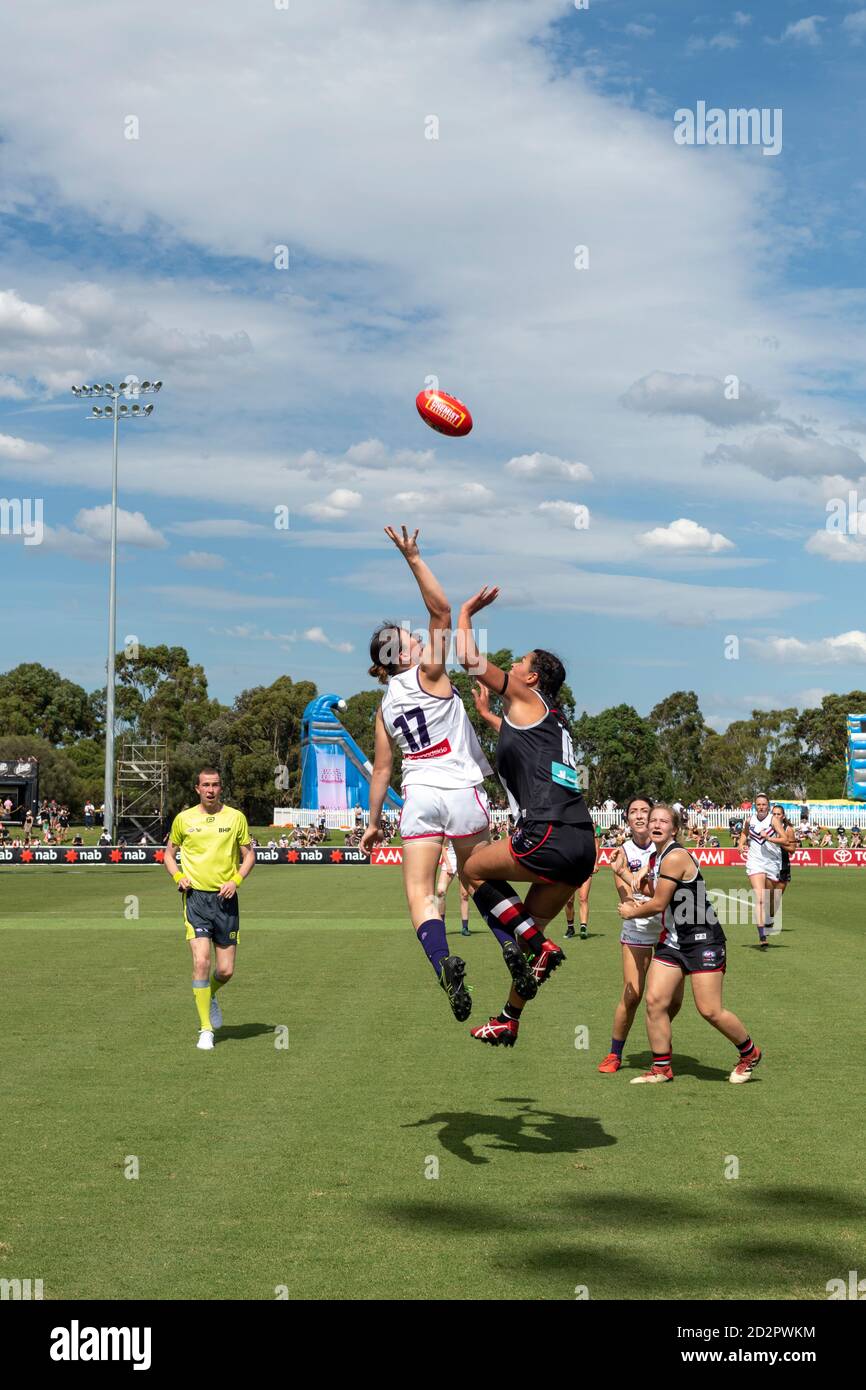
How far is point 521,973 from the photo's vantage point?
760 cm

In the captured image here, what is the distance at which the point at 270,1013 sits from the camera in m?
14.0

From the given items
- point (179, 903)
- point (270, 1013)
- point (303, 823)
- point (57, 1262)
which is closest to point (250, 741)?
point (303, 823)

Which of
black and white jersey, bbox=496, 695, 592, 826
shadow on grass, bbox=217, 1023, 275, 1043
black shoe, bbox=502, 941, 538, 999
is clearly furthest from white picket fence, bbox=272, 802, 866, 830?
black shoe, bbox=502, 941, 538, 999

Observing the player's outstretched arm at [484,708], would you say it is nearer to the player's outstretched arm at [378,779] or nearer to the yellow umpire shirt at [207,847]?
the player's outstretched arm at [378,779]

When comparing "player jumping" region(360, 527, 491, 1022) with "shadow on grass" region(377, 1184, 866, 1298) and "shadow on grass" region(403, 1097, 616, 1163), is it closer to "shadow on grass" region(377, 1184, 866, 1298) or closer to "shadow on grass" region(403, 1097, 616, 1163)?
"shadow on grass" region(403, 1097, 616, 1163)

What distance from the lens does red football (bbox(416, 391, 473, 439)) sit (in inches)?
340

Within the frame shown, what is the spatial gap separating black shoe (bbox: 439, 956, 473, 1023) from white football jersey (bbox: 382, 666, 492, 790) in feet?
4.09

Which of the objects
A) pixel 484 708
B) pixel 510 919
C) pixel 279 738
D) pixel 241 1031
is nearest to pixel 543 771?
pixel 510 919

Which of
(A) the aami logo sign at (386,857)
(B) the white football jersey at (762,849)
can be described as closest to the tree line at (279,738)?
(A) the aami logo sign at (386,857)

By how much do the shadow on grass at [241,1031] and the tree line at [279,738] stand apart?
78797 millimetres

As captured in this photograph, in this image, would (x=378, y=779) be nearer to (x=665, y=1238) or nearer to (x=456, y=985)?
(x=456, y=985)

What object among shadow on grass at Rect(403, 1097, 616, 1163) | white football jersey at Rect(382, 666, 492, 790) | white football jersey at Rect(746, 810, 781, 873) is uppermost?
white football jersey at Rect(382, 666, 492, 790)

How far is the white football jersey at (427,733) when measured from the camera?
27.0ft
